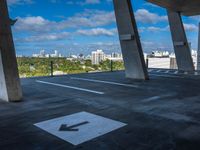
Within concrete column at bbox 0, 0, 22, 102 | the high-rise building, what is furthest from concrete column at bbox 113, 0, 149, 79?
concrete column at bbox 0, 0, 22, 102

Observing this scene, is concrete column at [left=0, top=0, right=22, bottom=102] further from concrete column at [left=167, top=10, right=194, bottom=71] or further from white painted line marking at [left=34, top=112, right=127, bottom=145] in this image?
concrete column at [left=167, top=10, right=194, bottom=71]

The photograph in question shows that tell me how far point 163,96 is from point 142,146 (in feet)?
11.1

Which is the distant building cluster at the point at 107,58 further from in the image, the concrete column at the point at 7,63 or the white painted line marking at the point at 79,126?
the white painted line marking at the point at 79,126

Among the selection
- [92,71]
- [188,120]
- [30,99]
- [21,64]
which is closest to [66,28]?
[92,71]

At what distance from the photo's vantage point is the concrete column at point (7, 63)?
4781 mm

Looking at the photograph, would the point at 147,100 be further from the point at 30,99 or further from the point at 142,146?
the point at 30,99

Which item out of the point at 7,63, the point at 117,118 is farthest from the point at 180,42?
the point at 7,63

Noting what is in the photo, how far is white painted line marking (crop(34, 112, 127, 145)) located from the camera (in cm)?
291

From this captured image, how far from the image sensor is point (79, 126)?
332 centimetres

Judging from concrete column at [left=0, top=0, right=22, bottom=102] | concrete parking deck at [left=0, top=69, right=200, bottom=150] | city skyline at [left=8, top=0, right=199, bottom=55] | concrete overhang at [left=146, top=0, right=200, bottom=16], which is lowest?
concrete parking deck at [left=0, top=69, right=200, bottom=150]

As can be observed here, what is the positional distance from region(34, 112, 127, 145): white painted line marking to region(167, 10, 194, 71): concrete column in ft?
37.8

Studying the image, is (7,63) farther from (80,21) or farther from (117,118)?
(80,21)

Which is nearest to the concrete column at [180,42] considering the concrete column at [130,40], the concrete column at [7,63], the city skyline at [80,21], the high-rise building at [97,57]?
the city skyline at [80,21]

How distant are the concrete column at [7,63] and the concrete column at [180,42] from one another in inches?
451
